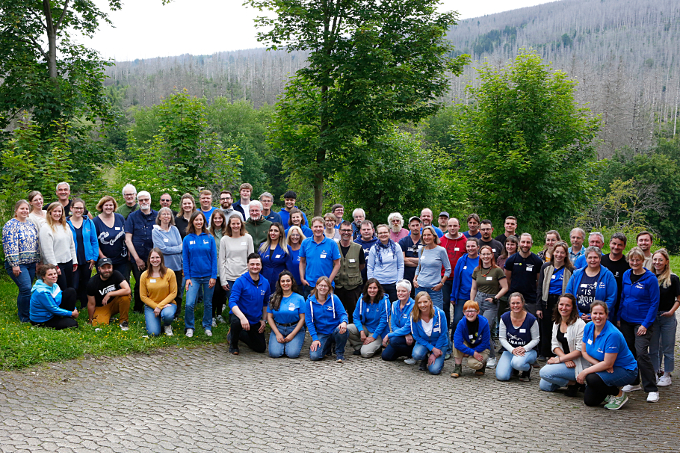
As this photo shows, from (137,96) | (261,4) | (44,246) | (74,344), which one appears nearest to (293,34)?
(261,4)

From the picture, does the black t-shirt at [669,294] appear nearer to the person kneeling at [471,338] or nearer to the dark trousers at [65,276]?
the person kneeling at [471,338]

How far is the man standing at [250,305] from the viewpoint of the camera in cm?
907

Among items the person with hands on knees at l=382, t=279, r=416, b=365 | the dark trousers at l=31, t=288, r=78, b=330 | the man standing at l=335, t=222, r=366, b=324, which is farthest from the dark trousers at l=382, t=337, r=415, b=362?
the dark trousers at l=31, t=288, r=78, b=330

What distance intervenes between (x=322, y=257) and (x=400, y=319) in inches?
71.8

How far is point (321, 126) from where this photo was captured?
57.4 feet

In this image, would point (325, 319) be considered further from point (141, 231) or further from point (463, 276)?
point (141, 231)

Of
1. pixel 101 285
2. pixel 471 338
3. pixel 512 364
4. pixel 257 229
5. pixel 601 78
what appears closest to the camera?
pixel 512 364

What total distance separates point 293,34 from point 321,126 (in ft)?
9.86

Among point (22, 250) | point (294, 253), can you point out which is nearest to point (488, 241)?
point (294, 253)

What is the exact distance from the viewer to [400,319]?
29.1ft

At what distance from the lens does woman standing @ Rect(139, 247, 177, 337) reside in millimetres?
9367

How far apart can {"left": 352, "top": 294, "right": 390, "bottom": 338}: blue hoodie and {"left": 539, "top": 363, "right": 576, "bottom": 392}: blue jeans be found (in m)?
2.63

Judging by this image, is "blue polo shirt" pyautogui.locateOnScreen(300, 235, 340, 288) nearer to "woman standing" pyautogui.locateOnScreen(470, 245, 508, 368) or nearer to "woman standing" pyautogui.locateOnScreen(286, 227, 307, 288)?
"woman standing" pyautogui.locateOnScreen(286, 227, 307, 288)

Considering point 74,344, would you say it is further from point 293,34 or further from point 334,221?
point 293,34
